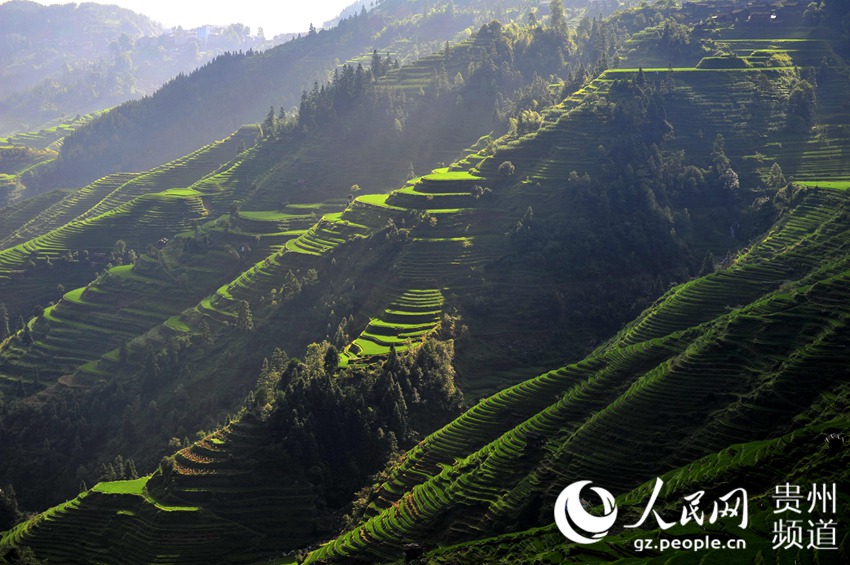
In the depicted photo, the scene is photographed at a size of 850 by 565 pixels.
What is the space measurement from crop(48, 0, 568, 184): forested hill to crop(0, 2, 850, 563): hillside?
4407 centimetres

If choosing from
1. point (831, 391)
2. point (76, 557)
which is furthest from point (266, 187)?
point (831, 391)

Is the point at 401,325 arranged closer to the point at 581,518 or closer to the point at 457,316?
the point at 457,316

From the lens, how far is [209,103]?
555 ft

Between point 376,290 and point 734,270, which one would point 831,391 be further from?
point 376,290

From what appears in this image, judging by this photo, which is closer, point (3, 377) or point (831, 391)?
point (831, 391)

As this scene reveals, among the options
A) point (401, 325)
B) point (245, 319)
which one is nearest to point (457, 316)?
point (401, 325)

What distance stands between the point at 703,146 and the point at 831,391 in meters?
47.3

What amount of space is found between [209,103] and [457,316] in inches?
4700

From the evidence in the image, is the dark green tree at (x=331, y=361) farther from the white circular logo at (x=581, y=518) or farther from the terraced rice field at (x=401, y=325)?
the white circular logo at (x=581, y=518)

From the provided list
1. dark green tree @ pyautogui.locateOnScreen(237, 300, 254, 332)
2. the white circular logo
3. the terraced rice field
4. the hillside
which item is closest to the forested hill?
the hillside

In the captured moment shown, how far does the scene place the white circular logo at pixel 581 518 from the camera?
36156mm

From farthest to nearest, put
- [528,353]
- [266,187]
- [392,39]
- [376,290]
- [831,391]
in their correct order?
[392,39], [266,187], [376,290], [528,353], [831,391]

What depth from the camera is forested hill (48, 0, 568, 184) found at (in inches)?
6457

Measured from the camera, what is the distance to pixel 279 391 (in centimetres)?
5325
